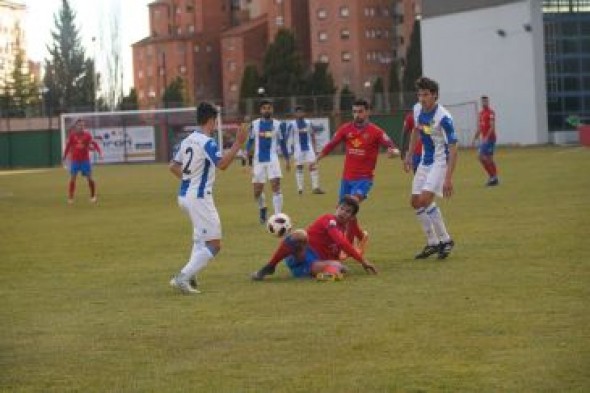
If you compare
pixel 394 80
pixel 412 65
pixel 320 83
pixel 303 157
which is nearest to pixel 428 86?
pixel 303 157

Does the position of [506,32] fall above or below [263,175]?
above

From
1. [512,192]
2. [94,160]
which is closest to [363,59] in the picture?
[94,160]

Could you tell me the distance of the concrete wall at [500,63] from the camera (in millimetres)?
65375

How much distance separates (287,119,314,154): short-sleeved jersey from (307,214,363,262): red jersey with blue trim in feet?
64.5

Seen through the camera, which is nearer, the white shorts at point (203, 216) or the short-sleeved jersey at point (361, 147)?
the white shorts at point (203, 216)

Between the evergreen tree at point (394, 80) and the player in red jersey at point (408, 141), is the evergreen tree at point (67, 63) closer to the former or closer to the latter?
the evergreen tree at point (394, 80)

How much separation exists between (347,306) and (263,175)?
1173 cm

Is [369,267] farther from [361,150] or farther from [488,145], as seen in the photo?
[488,145]

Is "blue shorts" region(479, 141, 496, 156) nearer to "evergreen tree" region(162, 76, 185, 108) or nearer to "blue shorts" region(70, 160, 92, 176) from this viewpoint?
"blue shorts" region(70, 160, 92, 176)

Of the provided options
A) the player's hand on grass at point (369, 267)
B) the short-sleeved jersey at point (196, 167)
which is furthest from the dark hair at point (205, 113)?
the player's hand on grass at point (369, 267)

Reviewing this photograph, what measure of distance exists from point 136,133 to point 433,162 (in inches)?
2072

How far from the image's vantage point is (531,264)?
13.1 m

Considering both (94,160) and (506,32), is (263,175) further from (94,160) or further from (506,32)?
(506,32)

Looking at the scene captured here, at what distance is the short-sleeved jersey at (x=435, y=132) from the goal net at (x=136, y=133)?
5072 cm
